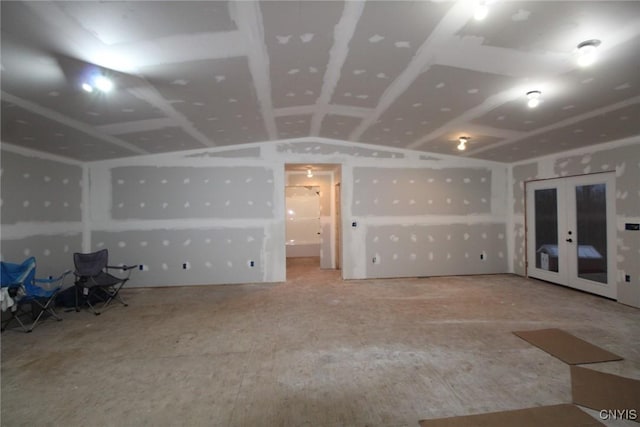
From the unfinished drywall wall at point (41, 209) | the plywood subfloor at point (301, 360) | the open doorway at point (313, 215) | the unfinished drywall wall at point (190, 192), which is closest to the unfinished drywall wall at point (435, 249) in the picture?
the open doorway at point (313, 215)

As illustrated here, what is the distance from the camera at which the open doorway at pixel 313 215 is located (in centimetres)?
698

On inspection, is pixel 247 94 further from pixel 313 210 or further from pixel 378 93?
pixel 313 210

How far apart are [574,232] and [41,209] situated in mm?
8360

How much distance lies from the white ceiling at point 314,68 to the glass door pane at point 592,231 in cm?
→ 91

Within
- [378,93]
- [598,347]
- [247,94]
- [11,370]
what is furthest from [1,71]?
[598,347]

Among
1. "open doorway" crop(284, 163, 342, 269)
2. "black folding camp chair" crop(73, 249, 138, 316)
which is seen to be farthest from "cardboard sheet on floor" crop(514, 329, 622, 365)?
"black folding camp chair" crop(73, 249, 138, 316)

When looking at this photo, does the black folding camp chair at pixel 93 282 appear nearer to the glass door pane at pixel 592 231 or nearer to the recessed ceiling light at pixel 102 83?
the recessed ceiling light at pixel 102 83

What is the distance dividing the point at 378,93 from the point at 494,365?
9.45ft

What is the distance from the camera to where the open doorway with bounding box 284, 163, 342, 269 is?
22.9ft

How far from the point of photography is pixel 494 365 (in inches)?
99.6

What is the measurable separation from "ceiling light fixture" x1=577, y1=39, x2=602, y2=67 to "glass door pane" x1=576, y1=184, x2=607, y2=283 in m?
3.20

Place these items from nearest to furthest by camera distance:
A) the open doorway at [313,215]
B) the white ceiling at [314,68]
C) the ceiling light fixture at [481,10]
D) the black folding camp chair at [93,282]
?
the ceiling light fixture at [481,10], the white ceiling at [314,68], the black folding camp chair at [93,282], the open doorway at [313,215]

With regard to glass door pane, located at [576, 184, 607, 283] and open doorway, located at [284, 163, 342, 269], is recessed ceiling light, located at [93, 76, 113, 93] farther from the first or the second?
glass door pane, located at [576, 184, 607, 283]

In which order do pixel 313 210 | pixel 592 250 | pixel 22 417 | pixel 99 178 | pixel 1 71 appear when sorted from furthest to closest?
pixel 313 210
pixel 99 178
pixel 592 250
pixel 1 71
pixel 22 417
